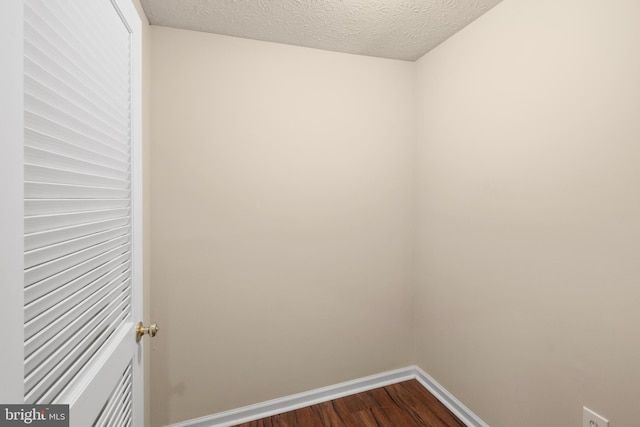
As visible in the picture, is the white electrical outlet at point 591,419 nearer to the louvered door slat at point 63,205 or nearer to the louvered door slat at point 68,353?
the louvered door slat at point 68,353

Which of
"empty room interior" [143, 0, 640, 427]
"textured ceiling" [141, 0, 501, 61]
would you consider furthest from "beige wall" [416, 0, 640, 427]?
"textured ceiling" [141, 0, 501, 61]

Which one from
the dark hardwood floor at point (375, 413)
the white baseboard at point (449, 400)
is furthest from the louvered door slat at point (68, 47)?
the white baseboard at point (449, 400)

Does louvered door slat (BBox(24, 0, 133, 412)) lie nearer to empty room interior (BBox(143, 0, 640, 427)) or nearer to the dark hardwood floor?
empty room interior (BBox(143, 0, 640, 427))

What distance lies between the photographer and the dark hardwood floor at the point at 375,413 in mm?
1699

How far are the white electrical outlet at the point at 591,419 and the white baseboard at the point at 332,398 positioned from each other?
57 cm

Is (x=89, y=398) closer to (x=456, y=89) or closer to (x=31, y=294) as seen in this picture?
(x=31, y=294)

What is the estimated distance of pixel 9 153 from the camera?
1.38 ft

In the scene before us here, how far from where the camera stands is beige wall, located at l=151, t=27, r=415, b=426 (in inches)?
63.7

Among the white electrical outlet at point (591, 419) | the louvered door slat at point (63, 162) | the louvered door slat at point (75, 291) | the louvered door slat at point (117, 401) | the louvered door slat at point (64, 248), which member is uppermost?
the louvered door slat at point (63, 162)

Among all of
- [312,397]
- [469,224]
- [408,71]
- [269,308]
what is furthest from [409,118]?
[312,397]

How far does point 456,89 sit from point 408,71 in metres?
0.48

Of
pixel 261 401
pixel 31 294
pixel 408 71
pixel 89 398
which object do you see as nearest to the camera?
pixel 31 294

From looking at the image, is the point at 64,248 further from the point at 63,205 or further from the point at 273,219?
the point at 273,219

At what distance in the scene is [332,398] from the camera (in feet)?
6.30
